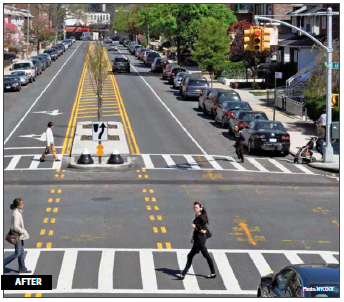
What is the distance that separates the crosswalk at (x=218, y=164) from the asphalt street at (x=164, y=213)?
0.14ft

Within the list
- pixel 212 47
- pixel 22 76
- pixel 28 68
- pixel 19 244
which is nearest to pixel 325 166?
pixel 19 244

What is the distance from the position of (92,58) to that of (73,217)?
24.9 metres

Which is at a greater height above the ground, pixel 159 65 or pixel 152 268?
pixel 159 65

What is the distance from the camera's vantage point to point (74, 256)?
62.6ft

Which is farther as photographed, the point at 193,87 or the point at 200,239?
the point at 193,87

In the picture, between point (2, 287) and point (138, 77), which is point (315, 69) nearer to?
point (138, 77)

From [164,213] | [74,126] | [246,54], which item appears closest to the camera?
[164,213]

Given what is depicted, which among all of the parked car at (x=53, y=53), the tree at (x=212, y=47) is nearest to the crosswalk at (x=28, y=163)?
the tree at (x=212, y=47)

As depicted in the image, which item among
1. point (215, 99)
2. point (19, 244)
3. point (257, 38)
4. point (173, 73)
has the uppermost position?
point (257, 38)

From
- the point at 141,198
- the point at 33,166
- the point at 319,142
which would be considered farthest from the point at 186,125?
the point at 141,198

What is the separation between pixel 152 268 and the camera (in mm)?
18125

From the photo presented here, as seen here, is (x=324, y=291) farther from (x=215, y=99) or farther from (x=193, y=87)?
(x=193, y=87)

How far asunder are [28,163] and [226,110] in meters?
15.2

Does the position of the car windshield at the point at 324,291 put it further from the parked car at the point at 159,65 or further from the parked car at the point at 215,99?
the parked car at the point at 159,65
